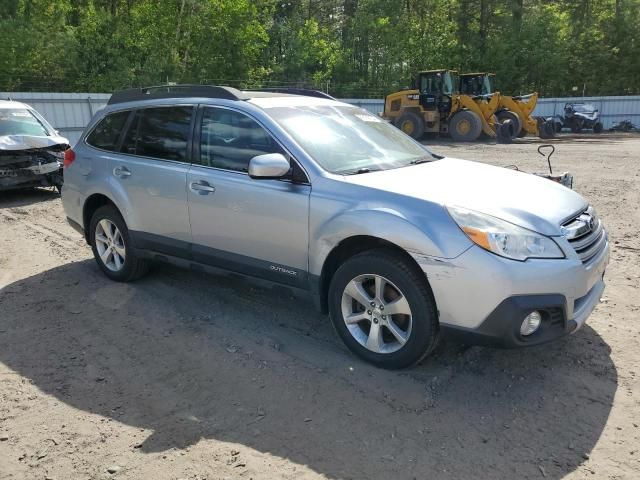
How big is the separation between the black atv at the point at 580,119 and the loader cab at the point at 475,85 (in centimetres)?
660

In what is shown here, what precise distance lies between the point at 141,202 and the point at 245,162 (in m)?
1.28

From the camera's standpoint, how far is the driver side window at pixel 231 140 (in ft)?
14.2

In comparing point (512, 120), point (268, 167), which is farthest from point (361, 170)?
point (512, 120)

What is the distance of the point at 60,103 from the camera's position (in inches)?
679

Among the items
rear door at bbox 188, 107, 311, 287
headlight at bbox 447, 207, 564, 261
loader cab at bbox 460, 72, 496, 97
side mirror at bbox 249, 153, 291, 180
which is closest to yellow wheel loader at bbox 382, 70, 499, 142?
loader cab at bbox 460, 72, 496, 97

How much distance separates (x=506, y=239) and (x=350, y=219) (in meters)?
0.98

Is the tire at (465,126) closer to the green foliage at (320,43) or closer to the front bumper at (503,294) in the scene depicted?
the green foliage at (320,43)

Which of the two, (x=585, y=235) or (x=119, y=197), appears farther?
(x=119, y=197)

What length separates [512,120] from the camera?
Result: 2139cm

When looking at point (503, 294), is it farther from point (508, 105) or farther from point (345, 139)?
point (508, 105)

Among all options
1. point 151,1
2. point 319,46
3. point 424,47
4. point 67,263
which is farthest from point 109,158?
point 424,47

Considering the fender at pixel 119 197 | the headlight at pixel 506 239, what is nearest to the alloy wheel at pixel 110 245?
the fender at pixel 119 197

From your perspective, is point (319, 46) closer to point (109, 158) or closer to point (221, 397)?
point (109, 158)

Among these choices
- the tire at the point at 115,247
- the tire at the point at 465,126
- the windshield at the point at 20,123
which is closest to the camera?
the tire at the point at 115,247
